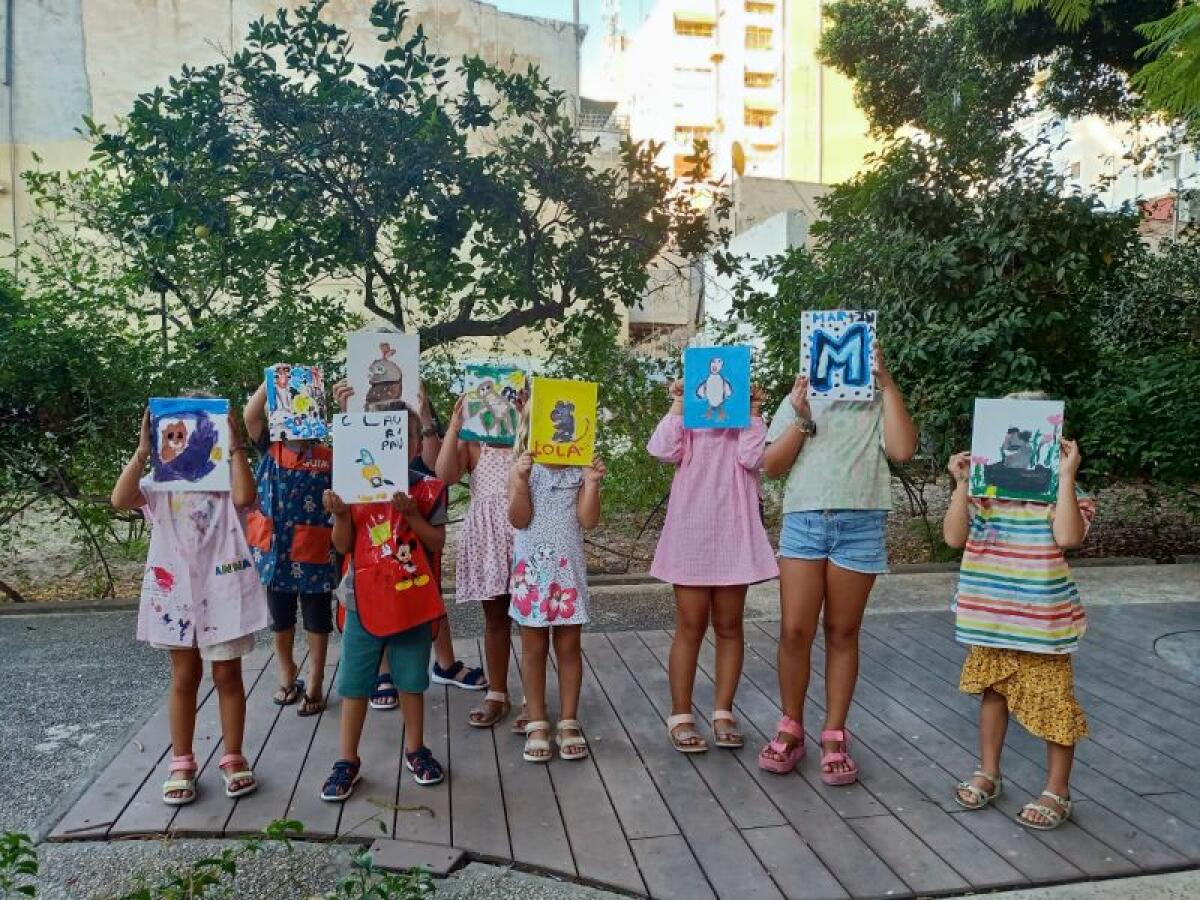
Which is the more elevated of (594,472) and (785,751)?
(594,472)

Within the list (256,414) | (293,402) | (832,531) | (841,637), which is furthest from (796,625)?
(256,414)

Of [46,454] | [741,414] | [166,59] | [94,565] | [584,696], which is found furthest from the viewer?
[166,59]

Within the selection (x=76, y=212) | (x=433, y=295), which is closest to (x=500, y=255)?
(x=433, y=295)

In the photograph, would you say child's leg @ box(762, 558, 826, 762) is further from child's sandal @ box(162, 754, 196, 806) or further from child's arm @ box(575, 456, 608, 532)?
child's sandal @ box(162, 754, 196, 806)

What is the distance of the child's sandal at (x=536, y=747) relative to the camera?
335 centimetres

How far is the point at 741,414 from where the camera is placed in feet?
11.1

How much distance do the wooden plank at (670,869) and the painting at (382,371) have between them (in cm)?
173

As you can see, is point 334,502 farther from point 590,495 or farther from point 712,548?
point 712,548

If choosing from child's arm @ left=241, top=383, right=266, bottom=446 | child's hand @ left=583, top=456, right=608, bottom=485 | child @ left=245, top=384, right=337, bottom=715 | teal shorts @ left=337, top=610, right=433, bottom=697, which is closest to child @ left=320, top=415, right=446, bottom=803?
teal shorts @ left=337, top=610, right=433, bottom=697

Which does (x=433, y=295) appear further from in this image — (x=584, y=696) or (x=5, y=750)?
(x=5, y=750)

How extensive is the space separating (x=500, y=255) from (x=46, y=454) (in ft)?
10.4

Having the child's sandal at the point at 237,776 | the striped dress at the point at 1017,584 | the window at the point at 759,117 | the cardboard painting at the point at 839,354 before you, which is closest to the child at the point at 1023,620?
the striped dress at the point at 1017,584

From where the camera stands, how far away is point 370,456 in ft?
10.2

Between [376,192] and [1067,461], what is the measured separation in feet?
15.3
